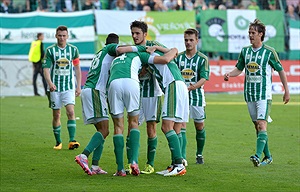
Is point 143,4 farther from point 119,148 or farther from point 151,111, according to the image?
point 119,148

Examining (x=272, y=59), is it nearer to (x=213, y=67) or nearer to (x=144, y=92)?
→ (x=144, y=92)

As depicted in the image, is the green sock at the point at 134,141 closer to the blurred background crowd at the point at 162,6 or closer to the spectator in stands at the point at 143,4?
the blurred background crowd at the point at 162,6

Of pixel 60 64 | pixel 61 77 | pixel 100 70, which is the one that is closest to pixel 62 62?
pixel 60 64

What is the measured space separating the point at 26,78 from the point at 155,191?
71.4 feet

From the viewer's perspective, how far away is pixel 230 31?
34.4 m

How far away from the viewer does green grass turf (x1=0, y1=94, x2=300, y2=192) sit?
10430 mm

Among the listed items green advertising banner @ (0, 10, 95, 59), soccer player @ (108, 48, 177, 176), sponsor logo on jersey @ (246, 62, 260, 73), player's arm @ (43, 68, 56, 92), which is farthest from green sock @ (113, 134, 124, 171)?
green advertising banner @ (0, 10, 95, 59)

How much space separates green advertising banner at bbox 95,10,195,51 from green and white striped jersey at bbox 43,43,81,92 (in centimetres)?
1688

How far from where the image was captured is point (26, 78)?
31.0 m

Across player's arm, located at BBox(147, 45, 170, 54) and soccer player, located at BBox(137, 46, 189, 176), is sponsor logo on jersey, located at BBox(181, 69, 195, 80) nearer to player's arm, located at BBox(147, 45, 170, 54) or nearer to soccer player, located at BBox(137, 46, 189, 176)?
soccer player, located at BBox(137, 46, 189, 176)

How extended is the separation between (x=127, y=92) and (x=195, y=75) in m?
2.30

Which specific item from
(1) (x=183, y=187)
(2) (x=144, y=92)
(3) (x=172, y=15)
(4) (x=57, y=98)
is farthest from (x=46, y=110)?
(1) (x=183, y=187)

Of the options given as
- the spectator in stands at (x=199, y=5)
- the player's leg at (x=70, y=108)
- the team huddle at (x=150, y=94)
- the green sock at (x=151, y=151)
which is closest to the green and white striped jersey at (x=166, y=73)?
the team huddle at (x=150, y=94)

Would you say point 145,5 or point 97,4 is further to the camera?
point 145,5
